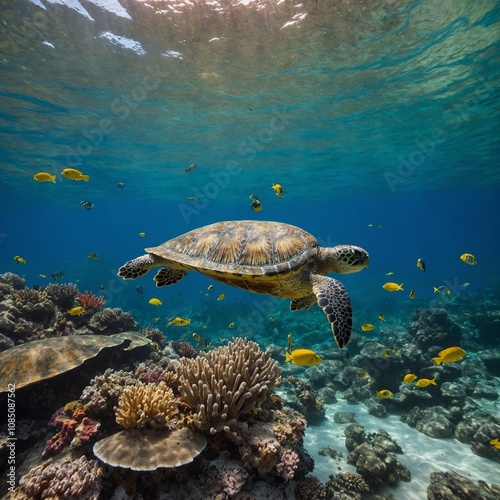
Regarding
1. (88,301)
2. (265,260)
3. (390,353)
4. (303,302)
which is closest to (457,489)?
(303,302)

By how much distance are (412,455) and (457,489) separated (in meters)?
1.85

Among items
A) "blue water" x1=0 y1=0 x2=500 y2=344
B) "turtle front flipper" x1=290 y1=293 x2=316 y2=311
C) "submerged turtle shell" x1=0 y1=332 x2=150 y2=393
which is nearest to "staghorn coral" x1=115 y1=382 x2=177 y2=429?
"submerged turtle shell" x1=0 y1=332 x2=150 y2=393

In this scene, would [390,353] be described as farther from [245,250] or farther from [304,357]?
[245,250]

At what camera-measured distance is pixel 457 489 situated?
16.9ft

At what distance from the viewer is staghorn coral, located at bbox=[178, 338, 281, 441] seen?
3.59m

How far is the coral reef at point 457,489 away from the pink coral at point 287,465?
3.96 m

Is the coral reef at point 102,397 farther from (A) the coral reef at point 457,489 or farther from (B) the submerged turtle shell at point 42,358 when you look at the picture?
(A) the coral reef at point 457,489

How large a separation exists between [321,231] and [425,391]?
407ft

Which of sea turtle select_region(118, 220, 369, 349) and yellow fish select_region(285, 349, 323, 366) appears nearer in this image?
sea turtle select_region(118, 220, 369, 349)

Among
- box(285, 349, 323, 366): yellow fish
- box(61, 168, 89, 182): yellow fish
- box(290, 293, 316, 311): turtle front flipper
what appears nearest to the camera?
box(285, 349, 323, 366): yellow fish

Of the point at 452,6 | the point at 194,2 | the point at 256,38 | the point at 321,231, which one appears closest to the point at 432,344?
the point at 452,6

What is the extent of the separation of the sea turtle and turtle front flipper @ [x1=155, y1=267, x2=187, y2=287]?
0.08 metres

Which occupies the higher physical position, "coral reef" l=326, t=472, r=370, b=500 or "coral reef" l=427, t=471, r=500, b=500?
"coral reef" l=427, t=471, r=500, b=500

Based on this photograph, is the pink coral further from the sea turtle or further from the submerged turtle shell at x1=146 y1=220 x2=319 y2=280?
the submerged turtle shell at x1=146 y1=220 x2=319 y2=280
